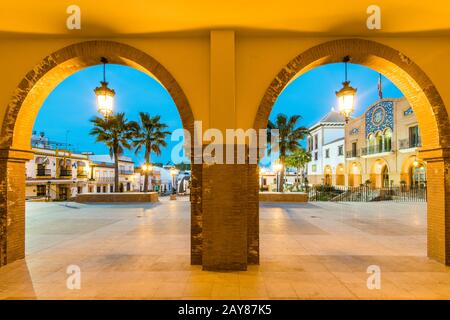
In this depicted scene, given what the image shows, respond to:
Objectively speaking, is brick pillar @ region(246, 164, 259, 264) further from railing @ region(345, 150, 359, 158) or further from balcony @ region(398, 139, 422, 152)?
railing @ region(345, 150, 359, 158)

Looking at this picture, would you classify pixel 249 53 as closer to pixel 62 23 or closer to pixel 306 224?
pixel 62 23

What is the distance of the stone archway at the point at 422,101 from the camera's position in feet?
17.4

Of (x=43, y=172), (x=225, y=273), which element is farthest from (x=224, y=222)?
(x=43, y=172)

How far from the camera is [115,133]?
805 inches

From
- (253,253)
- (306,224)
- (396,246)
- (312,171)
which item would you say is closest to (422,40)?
(396,246)

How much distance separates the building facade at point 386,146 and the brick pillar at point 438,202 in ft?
63.7

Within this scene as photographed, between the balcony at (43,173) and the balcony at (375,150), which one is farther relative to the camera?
the balcony at (43,173)

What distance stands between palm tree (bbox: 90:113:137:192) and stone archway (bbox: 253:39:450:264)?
57.5 ft

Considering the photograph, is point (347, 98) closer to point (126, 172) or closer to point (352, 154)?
point (352, 154)

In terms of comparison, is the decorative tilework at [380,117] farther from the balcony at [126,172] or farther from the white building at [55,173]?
the balcony at [126,172]

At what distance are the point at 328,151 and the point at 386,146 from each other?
11.9m

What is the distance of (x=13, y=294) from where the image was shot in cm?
405

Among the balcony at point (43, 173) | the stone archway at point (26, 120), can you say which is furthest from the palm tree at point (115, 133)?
the balcony at point (43, 173)

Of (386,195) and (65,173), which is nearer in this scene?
(386,195)
